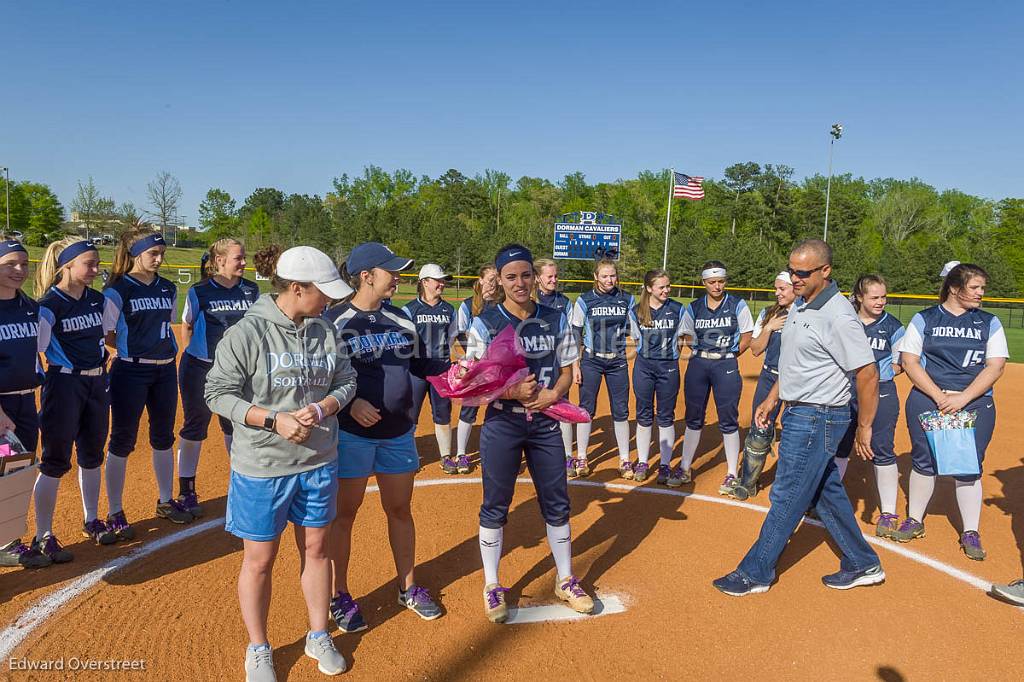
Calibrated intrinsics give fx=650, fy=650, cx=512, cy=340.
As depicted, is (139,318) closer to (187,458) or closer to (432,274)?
(187,458)

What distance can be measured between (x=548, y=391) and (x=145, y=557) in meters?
3.33

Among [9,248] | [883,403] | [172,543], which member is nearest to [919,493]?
[883,403]

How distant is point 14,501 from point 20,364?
0.98 metres

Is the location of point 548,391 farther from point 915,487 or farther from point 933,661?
point 915,487

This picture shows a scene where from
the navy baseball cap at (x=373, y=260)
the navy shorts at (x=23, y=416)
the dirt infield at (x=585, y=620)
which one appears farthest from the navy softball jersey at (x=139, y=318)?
the navy baseball cap at (x=373, y=260)

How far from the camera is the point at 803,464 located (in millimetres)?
4508

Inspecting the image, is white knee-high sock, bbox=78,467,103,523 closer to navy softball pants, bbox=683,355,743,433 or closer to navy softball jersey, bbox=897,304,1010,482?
navy softball pants, bbox=683,355,743,433

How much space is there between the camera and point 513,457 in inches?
163

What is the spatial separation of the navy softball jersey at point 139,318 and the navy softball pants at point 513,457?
3076 mm

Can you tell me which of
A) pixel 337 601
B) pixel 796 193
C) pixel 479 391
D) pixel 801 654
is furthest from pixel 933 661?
pixel 796 193

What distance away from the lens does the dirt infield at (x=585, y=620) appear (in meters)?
3.67

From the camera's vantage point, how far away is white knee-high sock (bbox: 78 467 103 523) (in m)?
5.11

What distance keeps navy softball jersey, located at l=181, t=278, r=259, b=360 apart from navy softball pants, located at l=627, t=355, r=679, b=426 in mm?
4034

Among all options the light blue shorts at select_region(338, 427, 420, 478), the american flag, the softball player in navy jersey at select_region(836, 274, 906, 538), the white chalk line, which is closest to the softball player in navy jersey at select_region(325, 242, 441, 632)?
the light blue shorts at select_region(338, 427, 420, 478)
